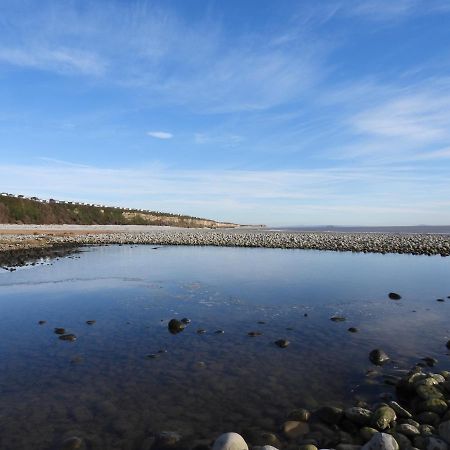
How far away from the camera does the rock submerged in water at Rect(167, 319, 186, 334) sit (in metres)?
13.0

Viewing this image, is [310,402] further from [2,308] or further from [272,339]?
[2,308]

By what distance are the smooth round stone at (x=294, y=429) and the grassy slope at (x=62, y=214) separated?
3800 inches

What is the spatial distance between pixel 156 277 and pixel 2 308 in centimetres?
979

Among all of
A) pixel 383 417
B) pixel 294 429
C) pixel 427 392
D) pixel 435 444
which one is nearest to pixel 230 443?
pixel 294 429

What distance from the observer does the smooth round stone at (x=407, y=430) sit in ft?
20.7

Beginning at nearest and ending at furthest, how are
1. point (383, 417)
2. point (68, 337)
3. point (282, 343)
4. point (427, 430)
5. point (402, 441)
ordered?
point (402, 441)
point (427, 430)
point (383, 417)
point (282, 343)
point (68, 337)

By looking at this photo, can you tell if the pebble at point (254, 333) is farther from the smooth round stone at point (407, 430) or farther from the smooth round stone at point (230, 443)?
the smooth round stone at point (230, 443)

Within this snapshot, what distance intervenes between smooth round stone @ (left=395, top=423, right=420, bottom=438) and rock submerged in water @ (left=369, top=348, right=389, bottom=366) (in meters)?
3.58

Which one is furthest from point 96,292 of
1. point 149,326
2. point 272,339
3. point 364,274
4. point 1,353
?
point 364,274

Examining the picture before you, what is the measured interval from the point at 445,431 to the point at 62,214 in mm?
115558

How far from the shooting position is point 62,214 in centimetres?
11019

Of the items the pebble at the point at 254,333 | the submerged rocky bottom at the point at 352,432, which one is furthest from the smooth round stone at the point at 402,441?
the pebble at the point at 254,333

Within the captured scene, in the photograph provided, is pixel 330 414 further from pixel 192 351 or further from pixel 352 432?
pixel 192 351

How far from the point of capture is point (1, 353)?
35.2 feet
